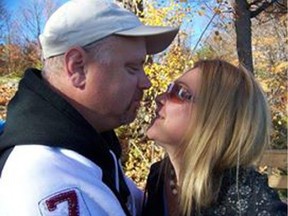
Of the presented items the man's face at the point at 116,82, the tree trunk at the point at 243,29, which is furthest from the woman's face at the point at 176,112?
the tree trunk at the point at 243,29

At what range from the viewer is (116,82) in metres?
1.26

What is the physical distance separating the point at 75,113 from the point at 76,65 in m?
0.12

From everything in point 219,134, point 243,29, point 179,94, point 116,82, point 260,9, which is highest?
point 116,82

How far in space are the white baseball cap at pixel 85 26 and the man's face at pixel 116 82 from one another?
0.03 meters

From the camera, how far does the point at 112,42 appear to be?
49.2 inches

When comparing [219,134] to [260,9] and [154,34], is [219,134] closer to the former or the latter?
[154,34]

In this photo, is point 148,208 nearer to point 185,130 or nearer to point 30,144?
point 185,130

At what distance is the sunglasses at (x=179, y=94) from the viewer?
1.69 meters

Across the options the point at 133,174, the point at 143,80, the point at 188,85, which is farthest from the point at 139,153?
the point at 143,80

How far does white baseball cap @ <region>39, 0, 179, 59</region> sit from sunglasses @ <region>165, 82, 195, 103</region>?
1.37ft

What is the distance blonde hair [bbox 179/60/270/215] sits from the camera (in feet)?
5.22

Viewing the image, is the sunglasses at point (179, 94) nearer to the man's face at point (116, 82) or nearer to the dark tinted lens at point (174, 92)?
the dark tinted lens at point (174, 92)

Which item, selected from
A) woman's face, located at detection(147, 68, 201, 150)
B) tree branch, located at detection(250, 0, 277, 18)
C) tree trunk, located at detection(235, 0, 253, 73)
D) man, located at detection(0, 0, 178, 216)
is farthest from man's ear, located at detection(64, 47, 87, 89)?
tree branch, located at detection(250, 0, 277, 18)

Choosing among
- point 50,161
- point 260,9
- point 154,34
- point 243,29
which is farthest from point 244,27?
point 50,161
